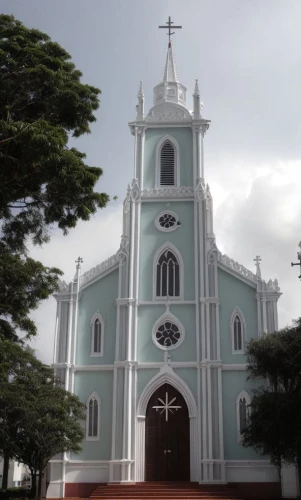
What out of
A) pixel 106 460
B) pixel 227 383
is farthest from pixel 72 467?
pixel 227 383

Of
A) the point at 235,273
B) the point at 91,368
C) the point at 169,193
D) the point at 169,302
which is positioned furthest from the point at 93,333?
the point at 169,193

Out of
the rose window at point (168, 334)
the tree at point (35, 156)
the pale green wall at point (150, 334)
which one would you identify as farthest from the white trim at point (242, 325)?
the tree at point (35, 156)

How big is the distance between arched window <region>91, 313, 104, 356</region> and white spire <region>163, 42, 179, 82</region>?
13574 mm

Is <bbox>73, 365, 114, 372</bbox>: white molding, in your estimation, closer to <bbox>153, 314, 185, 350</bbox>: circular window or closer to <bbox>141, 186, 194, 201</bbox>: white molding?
<bbox>153, 314, 185, 350</bbox>: circular window

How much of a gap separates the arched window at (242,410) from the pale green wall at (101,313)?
230 inches

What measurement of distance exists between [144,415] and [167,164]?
12.2m

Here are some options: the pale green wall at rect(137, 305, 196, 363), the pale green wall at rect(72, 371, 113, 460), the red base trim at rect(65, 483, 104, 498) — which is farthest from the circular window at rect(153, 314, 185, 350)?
the red base trim at rect(65, 483, 104, 498)

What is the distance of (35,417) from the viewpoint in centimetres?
2206

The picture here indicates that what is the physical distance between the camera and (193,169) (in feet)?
104

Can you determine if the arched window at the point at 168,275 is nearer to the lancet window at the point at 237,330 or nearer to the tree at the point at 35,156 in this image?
the lancet window at the point at 237,330

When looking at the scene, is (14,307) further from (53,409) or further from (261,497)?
(261,497)

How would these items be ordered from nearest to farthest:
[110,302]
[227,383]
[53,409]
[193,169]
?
[53,409], [227,383], [110,302], [193,169]

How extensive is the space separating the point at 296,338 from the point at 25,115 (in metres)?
13.0

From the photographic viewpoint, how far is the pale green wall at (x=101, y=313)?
29016mm
